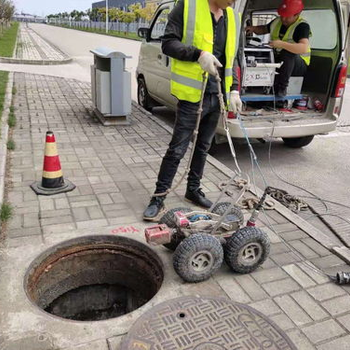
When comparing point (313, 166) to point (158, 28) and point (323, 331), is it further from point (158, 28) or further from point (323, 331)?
point (158, 28)

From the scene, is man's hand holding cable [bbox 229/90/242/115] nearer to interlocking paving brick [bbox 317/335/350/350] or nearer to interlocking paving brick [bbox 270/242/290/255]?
interlocking paving brick [bbox 270/242/290/255]

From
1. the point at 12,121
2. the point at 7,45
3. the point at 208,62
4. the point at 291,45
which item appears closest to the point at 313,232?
the point at 208,62

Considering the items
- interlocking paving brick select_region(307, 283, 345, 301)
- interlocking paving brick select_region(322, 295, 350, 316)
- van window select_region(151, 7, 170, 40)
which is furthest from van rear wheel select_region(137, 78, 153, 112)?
interlocking paving brick select_region(322, 295, 350, 316)

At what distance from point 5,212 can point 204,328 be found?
6.97 ft

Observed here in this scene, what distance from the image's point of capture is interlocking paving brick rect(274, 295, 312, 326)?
2518mm

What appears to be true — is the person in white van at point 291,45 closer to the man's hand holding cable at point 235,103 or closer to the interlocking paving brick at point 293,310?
the man's hand holding cable at point 235,103

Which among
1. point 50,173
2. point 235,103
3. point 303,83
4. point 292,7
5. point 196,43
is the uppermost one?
point 292,7

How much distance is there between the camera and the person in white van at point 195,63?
313 cm

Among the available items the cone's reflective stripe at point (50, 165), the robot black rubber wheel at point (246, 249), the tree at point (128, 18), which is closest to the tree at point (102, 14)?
the tree at point (128, 18)

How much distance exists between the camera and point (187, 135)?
350 cm

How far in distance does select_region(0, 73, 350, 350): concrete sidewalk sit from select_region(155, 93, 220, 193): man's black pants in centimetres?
44

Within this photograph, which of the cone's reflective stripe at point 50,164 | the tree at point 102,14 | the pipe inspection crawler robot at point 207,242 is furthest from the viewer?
the tree at point 102,14

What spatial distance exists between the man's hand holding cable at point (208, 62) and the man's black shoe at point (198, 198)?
4.51ft

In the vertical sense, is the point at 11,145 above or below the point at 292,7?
below
